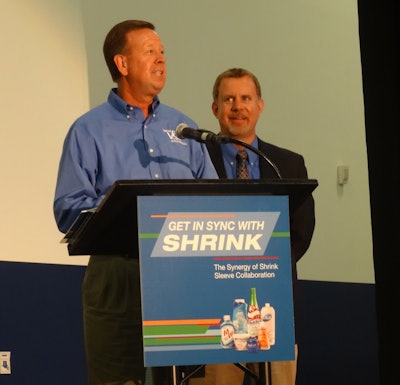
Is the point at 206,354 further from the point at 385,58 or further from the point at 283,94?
the point at 283,94

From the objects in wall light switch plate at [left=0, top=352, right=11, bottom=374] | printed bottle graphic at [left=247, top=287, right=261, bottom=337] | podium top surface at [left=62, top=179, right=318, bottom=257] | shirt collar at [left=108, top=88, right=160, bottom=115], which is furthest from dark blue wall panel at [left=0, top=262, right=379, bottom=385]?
printed bottle graphic at [left=247, top=287, right=261, bottom=337]

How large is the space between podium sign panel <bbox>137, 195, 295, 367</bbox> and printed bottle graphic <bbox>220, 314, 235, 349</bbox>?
11mm

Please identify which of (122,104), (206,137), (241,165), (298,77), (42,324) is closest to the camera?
(206,137)

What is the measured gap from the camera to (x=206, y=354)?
2.45 meters

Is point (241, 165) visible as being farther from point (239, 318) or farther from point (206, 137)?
point (239, 318)

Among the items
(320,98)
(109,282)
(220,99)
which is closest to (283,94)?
(320,98)

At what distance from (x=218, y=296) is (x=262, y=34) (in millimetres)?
3720

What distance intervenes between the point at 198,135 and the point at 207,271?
485 mm

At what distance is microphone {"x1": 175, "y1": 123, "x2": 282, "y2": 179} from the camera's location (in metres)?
2.71

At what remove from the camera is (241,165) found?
3912 millimetres

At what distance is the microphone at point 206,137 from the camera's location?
8.88ft

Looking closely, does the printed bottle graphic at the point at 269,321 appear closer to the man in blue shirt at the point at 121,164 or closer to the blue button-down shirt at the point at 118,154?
the man in blue shirt at the point at 121,164

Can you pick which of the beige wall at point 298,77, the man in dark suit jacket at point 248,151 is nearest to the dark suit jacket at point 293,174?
the man in dark suit jacket at point 248,151

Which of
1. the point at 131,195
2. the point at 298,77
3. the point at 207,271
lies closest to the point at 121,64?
the point at 131,195
